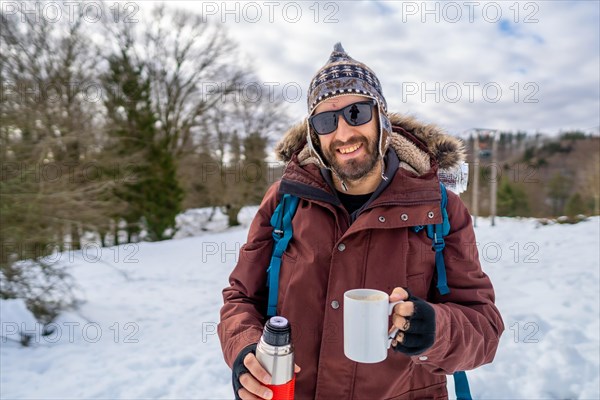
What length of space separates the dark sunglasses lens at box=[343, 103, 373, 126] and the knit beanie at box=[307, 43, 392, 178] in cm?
7

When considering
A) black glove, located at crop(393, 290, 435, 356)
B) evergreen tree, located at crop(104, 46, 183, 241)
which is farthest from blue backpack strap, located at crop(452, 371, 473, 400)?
evergreen tree, located at crop(104, 46, 183, 241)

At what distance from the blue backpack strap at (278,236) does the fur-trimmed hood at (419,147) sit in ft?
0.85

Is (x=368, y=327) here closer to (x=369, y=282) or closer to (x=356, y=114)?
(x=369, y=282)

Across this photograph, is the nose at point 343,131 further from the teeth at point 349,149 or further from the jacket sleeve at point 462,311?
the jacket sleeve at point 462,311

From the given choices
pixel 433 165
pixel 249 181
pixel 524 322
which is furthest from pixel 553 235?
pixel 249 181

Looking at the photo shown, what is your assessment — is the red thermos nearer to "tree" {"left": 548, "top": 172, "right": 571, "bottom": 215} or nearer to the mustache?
the mustache

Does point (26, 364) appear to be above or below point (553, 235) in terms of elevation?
below

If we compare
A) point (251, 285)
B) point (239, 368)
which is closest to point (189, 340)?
point (251, 285)

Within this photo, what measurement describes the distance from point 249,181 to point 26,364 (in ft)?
59.4

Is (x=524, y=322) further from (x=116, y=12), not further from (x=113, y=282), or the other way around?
(x=116, y=12)

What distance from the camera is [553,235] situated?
9070 mm

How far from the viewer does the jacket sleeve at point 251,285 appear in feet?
4.94

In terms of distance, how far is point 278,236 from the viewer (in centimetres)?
166

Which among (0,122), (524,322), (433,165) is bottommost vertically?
(524,322)
